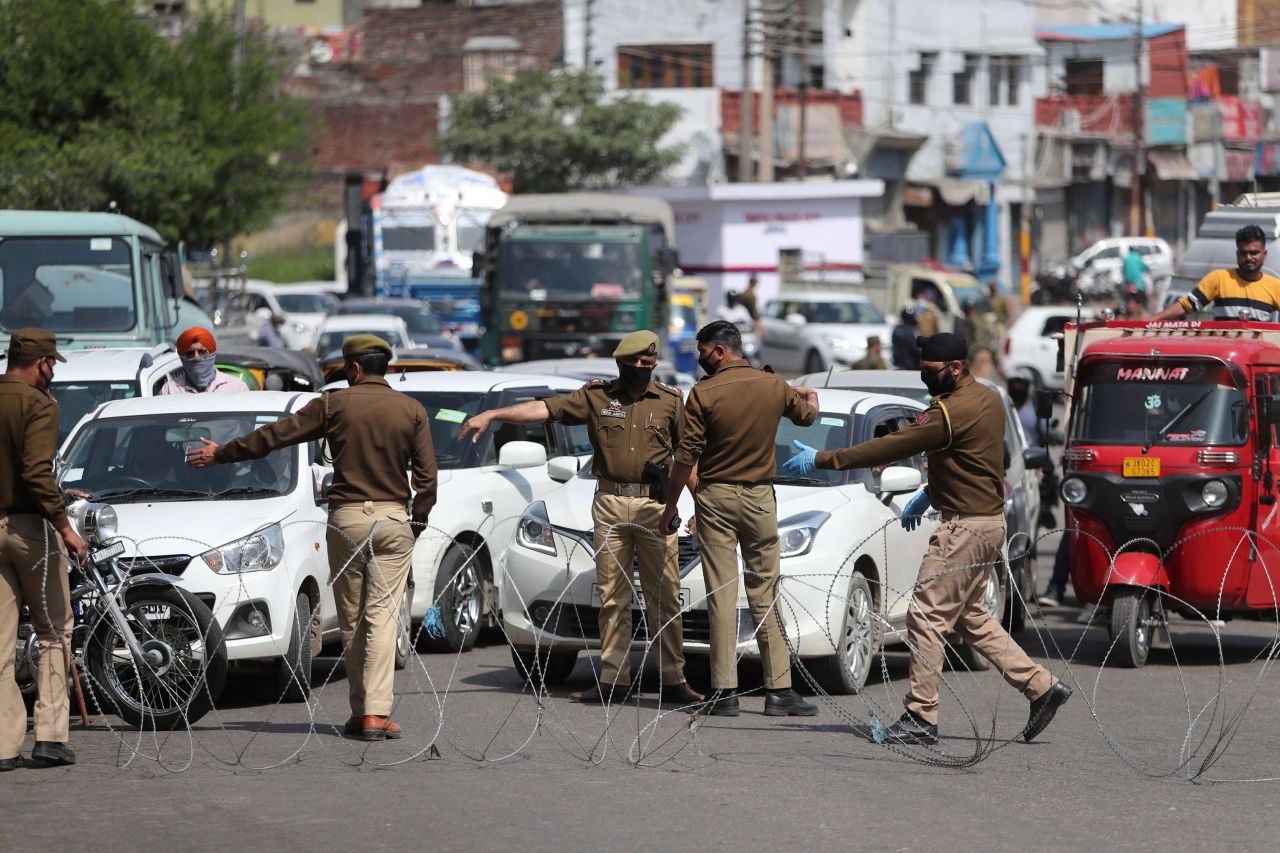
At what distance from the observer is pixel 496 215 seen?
31.9 meters

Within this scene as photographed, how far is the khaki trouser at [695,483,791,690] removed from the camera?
9.97 m

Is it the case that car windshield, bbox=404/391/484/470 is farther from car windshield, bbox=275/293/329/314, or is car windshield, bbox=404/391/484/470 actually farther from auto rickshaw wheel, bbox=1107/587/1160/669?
car windshield, bbox=275/293/329/314

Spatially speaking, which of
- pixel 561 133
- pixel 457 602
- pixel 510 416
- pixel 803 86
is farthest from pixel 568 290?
pixel 803 86

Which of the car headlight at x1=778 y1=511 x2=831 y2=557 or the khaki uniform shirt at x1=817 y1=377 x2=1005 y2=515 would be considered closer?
the khaki uniform shirt at x1=817 y1=377 x2=1005 y2=515

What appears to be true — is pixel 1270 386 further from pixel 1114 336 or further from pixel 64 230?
pixel 64 230

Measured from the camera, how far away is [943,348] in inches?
369

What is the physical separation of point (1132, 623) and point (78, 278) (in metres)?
10.7

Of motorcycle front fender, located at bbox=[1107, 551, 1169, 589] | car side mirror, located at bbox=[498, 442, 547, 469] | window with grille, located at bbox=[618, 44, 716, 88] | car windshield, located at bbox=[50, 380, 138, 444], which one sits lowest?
motorcycle front fender, located at bbox=[1107, 551, 1169, 589]

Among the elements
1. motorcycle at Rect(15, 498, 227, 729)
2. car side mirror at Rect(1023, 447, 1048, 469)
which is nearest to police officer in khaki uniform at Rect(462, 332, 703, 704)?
motorcycle at Rect(15, 498, 227, 729)

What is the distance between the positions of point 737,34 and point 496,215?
1192 inches

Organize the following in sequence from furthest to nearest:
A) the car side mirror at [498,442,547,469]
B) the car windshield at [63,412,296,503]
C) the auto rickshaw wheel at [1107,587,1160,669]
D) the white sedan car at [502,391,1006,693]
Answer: the auto rickshaw wheel at [1107,587,1160,669] < the car side mirror at [498,442,547,469] < the car windshield at [63,412,296,503] < the white sedan car at [502,391,1006,693]

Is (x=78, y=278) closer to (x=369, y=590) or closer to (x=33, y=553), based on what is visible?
(x=369, y=590)

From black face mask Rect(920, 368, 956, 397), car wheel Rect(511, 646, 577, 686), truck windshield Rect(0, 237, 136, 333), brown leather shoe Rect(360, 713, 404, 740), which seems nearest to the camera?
brown leather shoe Rect(360, 713, 404, 740)

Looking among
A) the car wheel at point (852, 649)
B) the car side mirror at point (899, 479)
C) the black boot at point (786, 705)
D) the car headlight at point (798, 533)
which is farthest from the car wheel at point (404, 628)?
the car side mirror at point (899, 479)
